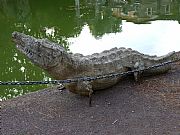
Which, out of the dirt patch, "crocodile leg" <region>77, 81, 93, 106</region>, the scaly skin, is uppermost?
the scaly skin

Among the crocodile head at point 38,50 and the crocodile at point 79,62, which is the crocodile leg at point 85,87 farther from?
the crocodile head at point 38,50

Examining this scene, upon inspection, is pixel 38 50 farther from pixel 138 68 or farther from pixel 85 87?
pixel 138 68

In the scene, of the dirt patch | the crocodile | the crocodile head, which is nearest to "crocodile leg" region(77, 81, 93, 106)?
the crocodile

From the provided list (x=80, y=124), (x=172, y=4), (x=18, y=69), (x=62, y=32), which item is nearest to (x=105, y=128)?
(x=80, y=124)

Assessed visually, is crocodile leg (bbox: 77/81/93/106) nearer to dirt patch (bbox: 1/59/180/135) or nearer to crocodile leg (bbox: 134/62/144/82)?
dirt patch (bbox: 1/59/180/135)

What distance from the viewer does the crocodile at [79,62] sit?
21.3 feet

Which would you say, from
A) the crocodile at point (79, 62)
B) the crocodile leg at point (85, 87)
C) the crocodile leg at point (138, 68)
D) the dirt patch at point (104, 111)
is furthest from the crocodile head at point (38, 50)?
the crocodile leg at point (138, 68)

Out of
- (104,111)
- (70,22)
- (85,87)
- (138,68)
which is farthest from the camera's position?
(70,22)

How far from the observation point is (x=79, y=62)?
686 cm

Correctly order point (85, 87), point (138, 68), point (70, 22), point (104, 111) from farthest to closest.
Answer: point (70, 22) → point (138, 68) → point (85, 87) → point (104, 111)

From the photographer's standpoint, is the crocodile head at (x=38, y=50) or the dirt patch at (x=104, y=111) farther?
the crocodile head at (x=38, y=50)

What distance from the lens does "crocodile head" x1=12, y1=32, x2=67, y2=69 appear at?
6.49 m

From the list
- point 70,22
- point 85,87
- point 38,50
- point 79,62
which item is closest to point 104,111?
point 85,87

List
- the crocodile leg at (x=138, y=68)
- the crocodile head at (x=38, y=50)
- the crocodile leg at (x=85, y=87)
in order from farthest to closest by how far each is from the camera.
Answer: the crocodile leg at (x=138, y=68)
the crocodile leg at (x=85, y=87)
the crocodile head at (x=38, y=50)
